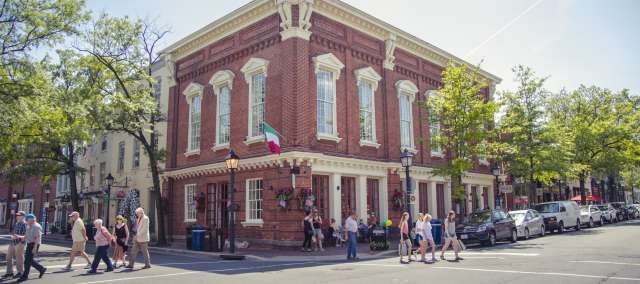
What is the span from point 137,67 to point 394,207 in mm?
14690

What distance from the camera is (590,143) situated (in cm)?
3378

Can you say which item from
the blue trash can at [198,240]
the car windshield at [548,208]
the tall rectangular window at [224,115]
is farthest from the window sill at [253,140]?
the car windshield at [548,208]

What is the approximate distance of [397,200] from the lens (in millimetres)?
22375

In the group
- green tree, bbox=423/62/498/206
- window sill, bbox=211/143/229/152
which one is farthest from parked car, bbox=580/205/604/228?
window sill, bbox=211/143/229/152

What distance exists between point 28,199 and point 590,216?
163 feet

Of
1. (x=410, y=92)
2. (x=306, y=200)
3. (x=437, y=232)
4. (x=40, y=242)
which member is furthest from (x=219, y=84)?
(x=437, y=232)

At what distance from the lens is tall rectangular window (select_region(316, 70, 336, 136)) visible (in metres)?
20.4

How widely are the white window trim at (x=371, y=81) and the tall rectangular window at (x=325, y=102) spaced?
1800mm

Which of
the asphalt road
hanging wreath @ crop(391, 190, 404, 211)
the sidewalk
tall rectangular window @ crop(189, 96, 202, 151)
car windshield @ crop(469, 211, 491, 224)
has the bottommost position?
the sidewalk

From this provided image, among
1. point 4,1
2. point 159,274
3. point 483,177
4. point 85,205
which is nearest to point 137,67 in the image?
point 4,1

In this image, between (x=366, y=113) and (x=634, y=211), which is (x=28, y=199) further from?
(x=634, y=211)

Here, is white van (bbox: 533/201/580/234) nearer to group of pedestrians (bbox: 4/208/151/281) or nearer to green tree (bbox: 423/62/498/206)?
green tree (bbox: 423/62/498/206)

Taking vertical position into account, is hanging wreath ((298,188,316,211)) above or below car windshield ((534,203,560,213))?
above

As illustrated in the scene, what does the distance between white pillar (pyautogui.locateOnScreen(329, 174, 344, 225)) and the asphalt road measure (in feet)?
17.0
